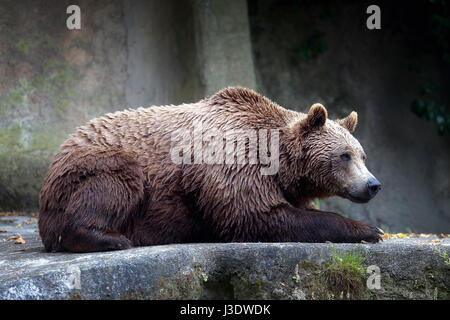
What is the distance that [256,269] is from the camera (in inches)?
157

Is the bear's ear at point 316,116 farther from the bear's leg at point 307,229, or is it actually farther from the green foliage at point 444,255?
the green foliage at point 444,255

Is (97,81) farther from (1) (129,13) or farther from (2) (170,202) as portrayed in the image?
(2) (170,202)

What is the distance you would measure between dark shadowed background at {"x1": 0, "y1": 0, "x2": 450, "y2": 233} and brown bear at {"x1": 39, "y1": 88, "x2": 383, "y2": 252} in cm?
316

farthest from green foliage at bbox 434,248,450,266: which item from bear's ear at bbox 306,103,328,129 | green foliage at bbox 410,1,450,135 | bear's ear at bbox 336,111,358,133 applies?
green foliage at bbox 410,1,450,135

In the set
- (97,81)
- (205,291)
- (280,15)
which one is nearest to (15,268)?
(205,291)

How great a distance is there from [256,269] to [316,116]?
147cm

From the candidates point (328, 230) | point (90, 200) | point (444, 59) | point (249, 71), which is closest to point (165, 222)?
point (90, 200)

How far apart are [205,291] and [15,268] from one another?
124 cm

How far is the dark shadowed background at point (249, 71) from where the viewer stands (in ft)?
26.3

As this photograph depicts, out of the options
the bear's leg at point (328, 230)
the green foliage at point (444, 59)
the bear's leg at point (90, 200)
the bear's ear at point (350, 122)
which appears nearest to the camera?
the bear's leg at point (90, 200)

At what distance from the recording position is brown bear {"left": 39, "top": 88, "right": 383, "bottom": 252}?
4.50m

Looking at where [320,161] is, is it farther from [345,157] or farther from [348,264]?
[348,264]

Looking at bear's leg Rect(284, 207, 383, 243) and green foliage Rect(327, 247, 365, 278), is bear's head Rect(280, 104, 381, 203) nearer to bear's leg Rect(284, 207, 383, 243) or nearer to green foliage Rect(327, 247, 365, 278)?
bear's leg Rect(284, 207, 383, 243)

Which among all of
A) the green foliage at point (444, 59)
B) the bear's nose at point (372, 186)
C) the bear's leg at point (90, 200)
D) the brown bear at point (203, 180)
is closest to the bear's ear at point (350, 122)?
the brown bear at point (203, 180)
